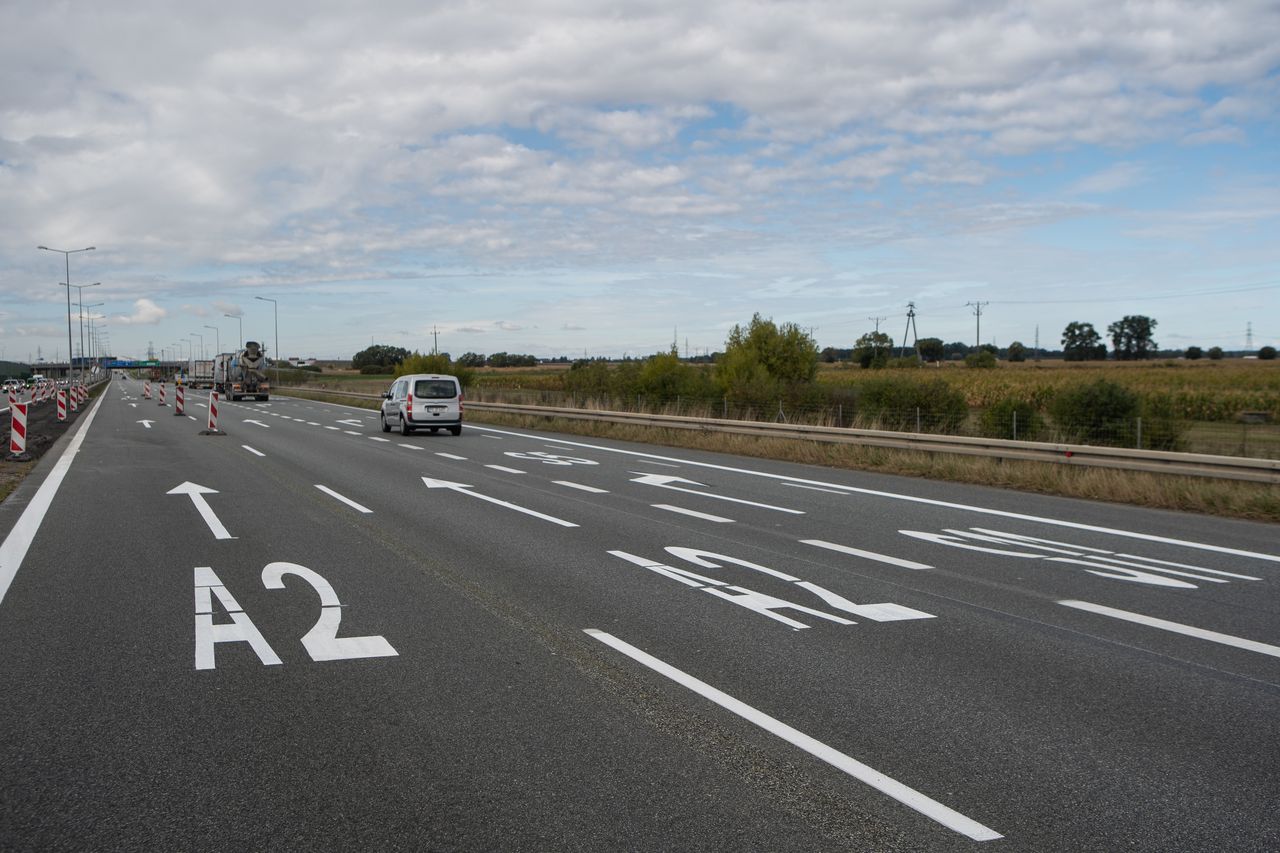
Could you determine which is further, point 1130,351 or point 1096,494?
point 1130,351

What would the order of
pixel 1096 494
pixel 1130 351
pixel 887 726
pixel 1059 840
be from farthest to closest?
1. pixel 1130 351
2. pixel 1096 494
3. pixel 887 726
4. pixel 1059 840

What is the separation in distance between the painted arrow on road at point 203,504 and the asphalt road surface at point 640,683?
0.33ft

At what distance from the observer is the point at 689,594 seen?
780 centimetres

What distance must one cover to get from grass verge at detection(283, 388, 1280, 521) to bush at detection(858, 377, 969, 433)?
519 centimetres

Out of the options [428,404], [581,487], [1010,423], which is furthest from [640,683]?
[428,404]

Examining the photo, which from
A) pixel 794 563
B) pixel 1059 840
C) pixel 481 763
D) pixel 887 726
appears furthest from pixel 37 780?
pixel 794 563

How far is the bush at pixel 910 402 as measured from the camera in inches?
1053

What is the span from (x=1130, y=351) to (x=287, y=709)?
142 metres

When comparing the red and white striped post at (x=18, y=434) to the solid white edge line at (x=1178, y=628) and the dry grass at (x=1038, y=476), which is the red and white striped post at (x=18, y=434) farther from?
the solid white edge line at (x=1178, y=628)

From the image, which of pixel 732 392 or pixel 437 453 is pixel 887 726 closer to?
pixel 437 453

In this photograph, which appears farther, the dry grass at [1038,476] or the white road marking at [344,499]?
the white road marking at [344,499]

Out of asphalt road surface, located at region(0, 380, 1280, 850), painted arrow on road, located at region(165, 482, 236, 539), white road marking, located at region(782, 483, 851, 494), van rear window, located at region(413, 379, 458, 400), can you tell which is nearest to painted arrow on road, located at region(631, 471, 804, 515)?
asphalt road surface, located at region(0, 380, 1280, 850)

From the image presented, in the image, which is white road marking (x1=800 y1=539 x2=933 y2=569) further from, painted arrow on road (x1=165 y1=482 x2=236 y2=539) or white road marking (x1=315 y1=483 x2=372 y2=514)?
painted arrow on road (x1=165 y1=482 x2=236 y2=539)

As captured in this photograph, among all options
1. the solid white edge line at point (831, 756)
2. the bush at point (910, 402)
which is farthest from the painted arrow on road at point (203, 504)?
the bush at point (910, 402)
